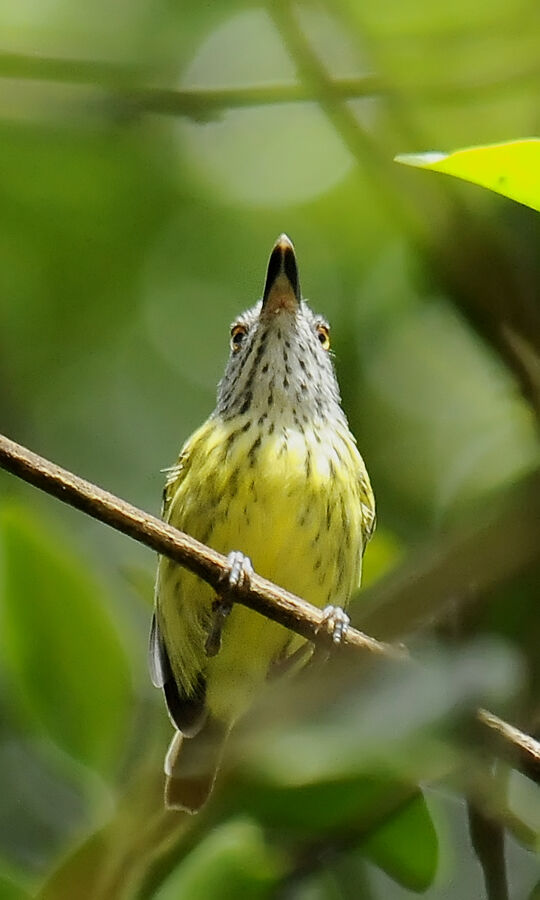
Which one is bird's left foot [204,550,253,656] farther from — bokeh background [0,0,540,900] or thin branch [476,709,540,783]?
thin branch [476,709,540,783]

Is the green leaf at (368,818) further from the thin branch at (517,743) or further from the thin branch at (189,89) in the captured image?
the thin branch at (189,89)

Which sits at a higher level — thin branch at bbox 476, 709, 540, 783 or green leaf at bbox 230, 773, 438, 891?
thin branch at bbox 476, 709, 540, 783

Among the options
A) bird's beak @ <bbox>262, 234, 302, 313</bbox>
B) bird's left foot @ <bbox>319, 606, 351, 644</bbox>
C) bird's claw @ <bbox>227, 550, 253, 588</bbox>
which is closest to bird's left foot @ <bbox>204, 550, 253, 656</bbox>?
bird's claw @ <bbox>227, 550, 253, 588</bbox>

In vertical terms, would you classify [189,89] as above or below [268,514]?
above

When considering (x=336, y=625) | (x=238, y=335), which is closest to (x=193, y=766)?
(x=336, y=625)

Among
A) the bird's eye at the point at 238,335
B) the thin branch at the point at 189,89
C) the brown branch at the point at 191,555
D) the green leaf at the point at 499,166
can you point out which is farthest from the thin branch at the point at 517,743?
the bird's eye at the point at 238,335

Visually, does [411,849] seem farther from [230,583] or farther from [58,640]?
[58,640]

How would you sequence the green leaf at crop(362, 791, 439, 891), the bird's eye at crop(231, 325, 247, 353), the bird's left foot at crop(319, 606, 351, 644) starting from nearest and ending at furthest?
the green leaf at crop(362, 791, 439, 891), the bird's left foot at crop(319, 606, 351, 644), the bird's eye at crop(231, 325, 247, 353)
